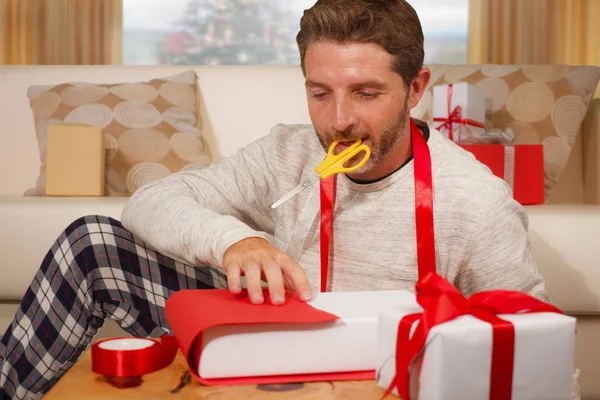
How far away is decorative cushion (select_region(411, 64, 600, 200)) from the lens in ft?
6.92

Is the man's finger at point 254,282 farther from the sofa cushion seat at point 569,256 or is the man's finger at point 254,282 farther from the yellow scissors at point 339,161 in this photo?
the sofa cushion seat at point 569,256

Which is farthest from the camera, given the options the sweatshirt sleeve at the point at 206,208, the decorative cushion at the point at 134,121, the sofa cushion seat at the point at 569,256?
the decorative cushion at the point at 134,121

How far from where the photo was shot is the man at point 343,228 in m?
1.11

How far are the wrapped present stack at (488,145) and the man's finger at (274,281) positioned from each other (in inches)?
47.9

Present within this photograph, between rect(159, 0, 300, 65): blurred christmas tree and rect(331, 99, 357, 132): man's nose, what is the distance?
3226mm

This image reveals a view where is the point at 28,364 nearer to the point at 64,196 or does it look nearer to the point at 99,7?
the point at 64,196

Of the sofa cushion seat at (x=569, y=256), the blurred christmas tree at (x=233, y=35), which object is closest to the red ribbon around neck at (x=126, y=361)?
the sofa cushion seat at (x=569, y=256)

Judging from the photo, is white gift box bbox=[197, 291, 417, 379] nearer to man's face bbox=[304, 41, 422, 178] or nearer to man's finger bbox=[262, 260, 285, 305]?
man's finger bbox=[262, 260, 285, 305]

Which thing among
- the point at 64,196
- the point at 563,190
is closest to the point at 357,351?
the point at 64,196

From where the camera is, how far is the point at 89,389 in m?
0.73

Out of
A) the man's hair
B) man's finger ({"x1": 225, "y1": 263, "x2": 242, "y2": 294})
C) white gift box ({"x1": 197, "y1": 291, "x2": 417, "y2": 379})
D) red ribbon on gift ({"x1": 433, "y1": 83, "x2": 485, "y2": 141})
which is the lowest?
white gift box ({"x1": 197, "y1": 291, "x2": 417, "y2": 379})

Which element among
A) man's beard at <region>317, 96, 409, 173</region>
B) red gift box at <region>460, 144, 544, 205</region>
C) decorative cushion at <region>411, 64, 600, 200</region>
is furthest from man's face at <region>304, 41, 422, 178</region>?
decorative cushion at <region>411, 64, 600, 200</region>

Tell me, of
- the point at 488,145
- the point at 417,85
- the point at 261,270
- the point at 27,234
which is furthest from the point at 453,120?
the point at 261,270

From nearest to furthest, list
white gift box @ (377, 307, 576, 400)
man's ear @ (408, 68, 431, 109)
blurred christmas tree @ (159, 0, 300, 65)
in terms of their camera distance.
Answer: white gift box @ (377, 307, 576, 400) < man's ear @ (408, 68, 431, 109) < blurred christmas tree @ (159, 0, 300, 65)
